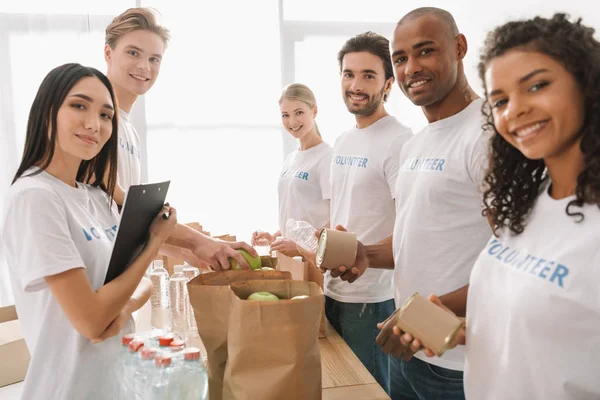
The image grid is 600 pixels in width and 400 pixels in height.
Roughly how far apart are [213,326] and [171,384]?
0.14 m

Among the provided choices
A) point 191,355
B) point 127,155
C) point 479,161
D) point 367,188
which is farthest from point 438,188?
point 127,155

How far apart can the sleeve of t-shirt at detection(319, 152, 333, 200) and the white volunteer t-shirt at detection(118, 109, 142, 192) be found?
3.08ft

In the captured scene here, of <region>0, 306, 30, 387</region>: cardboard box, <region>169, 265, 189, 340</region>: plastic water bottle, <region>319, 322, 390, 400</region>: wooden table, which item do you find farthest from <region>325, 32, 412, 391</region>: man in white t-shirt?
<region>0, 306, 30, 387</region>: cardboard box

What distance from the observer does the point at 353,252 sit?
1.52m

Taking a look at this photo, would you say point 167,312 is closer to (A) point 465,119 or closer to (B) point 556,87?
(A) point 465,119

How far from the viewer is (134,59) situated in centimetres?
219

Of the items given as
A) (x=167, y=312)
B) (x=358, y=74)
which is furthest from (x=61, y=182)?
(x=358, y=74)

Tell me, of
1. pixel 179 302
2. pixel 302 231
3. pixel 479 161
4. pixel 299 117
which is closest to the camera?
pixel 479 161

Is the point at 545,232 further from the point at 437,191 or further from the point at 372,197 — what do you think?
the point at 372,197

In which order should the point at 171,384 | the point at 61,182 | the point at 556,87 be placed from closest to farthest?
the point at 556,87 < the point at 171,384 < the point at 61,182

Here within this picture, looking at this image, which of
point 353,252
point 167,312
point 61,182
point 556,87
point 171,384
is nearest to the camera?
point 556,87

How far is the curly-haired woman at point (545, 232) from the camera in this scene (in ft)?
2.74

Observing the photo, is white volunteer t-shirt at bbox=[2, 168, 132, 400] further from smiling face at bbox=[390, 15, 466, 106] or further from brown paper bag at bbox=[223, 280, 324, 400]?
smiling face at bbox=[390, 15, 466, 106]

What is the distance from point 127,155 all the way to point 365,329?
1.22m
